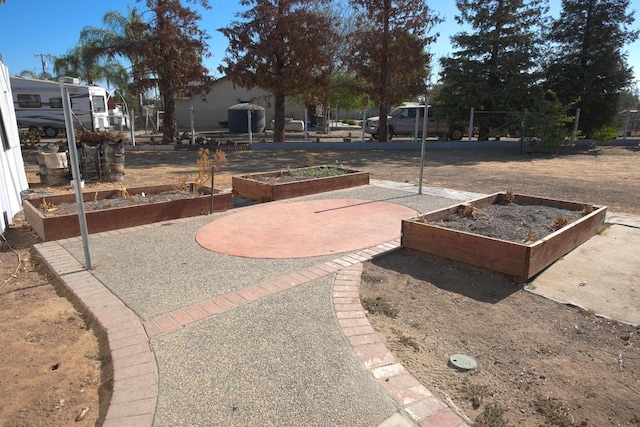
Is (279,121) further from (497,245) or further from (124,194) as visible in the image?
(497,245)

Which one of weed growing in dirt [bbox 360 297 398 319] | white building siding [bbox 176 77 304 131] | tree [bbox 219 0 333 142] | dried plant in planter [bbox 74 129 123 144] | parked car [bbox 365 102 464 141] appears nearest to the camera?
weed growing in dirt [bbox 360 297 398 319]

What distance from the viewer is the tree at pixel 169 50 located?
16578mm

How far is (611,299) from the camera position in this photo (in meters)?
3.64

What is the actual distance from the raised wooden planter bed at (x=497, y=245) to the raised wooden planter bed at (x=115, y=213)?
327 centimetres

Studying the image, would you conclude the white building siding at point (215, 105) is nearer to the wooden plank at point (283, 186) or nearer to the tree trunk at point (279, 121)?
the tree trunk at point (279, 121)

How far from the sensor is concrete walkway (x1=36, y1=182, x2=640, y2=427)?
88.4 inches

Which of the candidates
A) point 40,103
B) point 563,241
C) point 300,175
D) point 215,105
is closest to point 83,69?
point 215,105

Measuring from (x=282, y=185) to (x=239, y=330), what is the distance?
475 cm

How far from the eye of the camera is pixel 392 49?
1784 cm

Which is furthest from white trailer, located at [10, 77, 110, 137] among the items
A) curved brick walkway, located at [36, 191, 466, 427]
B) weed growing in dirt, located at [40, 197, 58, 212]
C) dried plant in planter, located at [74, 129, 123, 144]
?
curved brick walkway, located at [36, 191, 466, 427]

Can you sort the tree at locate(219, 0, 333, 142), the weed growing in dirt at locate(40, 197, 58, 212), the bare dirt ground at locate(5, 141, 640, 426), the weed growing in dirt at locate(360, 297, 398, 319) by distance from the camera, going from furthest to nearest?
the tree at locate(219, 0, 333, 142) → the weed growing in dirt at locate(40, 197, 58, 212) → the weed growing in dirt at locate(360, 297, 398, 319) → the bare dirt ground at locate(5, 141, 640, 426)

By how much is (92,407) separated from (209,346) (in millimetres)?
742

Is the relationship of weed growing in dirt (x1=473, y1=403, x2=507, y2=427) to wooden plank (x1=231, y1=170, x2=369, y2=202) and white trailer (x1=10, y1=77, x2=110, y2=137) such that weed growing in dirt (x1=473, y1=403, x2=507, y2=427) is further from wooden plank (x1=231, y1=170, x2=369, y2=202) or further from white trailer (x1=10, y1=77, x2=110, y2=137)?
white trailer (x1=10, y1=77, x2=110, y2=137)

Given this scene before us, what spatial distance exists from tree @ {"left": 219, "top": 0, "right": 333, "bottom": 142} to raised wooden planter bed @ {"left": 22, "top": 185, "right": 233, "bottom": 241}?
11.1m
